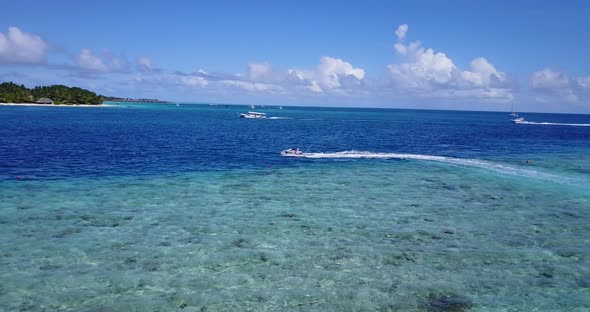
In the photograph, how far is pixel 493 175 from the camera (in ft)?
158

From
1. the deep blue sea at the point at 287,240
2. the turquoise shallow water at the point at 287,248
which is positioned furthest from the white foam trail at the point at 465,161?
the turquoise shallow water at the point at 287,248

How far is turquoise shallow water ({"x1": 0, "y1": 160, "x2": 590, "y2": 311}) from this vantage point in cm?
1702

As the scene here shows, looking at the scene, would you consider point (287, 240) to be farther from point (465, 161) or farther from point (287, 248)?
point (465, 161)

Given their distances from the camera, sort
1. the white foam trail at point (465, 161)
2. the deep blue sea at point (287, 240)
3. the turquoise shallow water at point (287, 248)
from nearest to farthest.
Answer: the turquoise shallow water at point (287, 248) < the deep blue sea at point (287, 240) < the white foam trail at point (465, 161)

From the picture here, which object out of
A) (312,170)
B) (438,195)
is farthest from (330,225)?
(312,170)

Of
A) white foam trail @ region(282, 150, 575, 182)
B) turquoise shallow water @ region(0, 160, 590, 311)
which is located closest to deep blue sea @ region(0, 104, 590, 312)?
turquoise shallow water @ region(0, 160, 590, 311)

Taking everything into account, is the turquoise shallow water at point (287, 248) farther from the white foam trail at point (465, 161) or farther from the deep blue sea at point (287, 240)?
the white foam trail at point (465, 161)

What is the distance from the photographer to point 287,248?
22.6 metres

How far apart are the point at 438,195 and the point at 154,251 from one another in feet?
83.3

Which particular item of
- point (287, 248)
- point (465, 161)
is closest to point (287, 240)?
point (287, 248)

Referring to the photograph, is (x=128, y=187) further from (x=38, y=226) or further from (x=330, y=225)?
(x=330, y=225)

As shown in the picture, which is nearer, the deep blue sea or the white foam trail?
the deep blue sea

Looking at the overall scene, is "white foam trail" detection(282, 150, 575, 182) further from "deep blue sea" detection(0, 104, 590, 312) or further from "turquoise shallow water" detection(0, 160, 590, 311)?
"turquoise shallow water" detection(0, 160, 590, 311)

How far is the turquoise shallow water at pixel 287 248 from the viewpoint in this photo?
1702 cm
